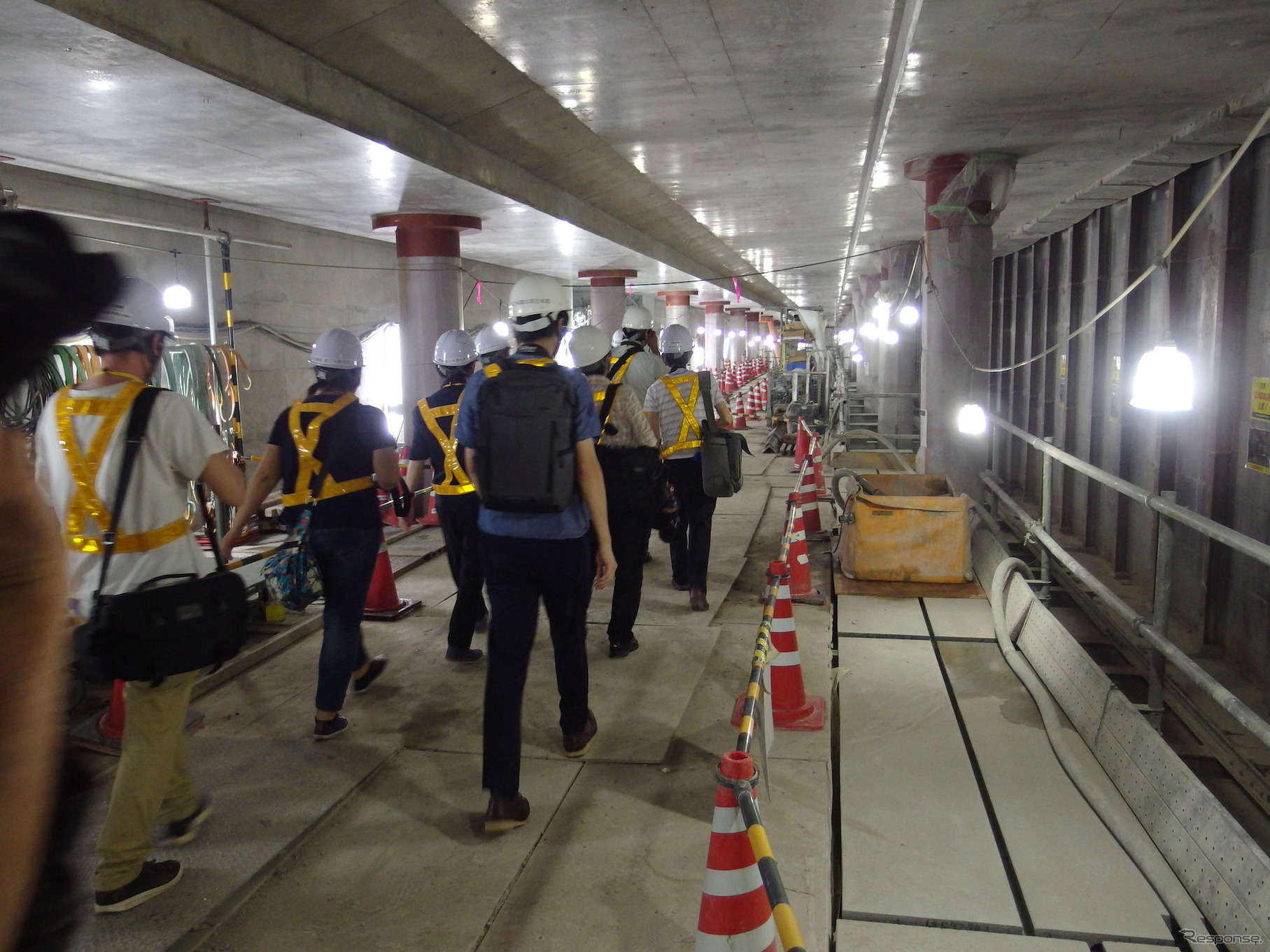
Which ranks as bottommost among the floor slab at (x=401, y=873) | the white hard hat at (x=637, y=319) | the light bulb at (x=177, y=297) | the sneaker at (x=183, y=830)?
the floor slab at (x=401, y=873)

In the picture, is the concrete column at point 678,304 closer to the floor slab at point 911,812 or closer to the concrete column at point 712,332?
the concrete column at point 712,332

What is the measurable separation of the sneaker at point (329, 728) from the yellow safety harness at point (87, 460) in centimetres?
179

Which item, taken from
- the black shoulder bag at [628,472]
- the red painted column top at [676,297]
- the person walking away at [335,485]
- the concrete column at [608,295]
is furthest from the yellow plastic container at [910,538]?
the red painted column top at [676,297]

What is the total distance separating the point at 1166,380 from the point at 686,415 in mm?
3179

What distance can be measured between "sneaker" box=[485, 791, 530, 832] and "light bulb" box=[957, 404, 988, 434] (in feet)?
21.0

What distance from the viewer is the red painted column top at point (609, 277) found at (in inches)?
811

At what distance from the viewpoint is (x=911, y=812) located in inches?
161

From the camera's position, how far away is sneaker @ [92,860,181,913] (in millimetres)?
3293

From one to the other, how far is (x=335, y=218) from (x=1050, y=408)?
11294 millimetres

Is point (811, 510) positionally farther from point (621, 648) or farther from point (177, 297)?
point (177, 297)

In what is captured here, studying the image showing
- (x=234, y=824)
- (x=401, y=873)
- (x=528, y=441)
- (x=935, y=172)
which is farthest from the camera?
(x=935, y=172)

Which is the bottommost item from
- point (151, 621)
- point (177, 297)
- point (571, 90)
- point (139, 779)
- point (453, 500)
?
point (139, 779)

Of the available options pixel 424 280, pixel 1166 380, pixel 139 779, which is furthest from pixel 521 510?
pixel 424 280

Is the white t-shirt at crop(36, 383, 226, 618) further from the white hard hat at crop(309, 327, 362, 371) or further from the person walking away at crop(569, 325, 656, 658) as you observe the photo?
the person walking away at crop(569, 325, 656, 658)
